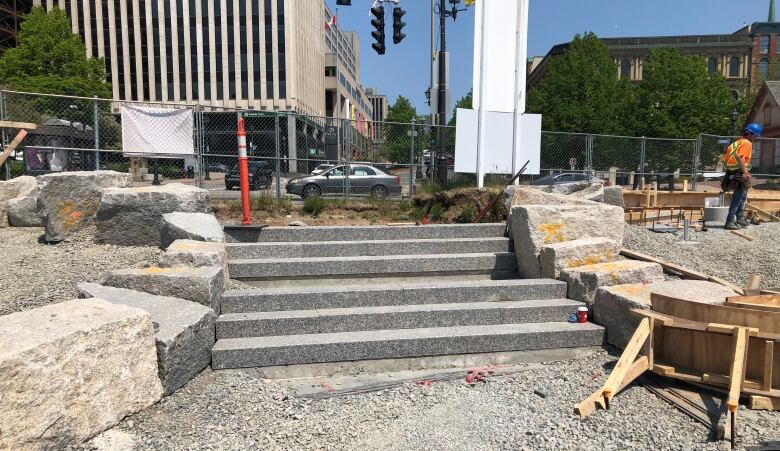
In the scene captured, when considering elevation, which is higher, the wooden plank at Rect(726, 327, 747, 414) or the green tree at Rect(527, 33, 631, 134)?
the green tree at Rect(527, 33, 631, 134)

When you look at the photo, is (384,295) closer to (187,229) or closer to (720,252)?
(187,229)

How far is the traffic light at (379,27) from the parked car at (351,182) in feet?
20.0

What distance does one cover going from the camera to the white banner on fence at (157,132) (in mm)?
11500

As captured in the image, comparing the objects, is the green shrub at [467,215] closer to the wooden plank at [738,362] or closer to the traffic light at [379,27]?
the wooden plank at [738,362]

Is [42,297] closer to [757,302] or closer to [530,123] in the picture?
[757,302]

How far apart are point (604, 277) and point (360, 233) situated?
3067 millimetres

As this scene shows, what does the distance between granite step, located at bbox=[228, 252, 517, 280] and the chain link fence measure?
173 inches

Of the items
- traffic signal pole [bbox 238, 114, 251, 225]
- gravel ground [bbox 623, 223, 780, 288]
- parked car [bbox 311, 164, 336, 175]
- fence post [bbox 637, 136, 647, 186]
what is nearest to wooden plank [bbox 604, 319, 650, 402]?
gravel ground [bbox 623, 223, 780, 288]

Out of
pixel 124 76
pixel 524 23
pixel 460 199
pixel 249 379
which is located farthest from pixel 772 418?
pixel 124 76

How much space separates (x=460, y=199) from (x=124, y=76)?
62350mm

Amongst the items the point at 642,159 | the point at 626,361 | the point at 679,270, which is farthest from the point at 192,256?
the point at 642,159

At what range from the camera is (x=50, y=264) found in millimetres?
5973

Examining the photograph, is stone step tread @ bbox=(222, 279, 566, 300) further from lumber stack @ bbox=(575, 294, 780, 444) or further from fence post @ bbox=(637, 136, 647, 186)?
fence post @ bbox=(637, 136, 647, 186)

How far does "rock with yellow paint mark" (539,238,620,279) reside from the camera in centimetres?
603
